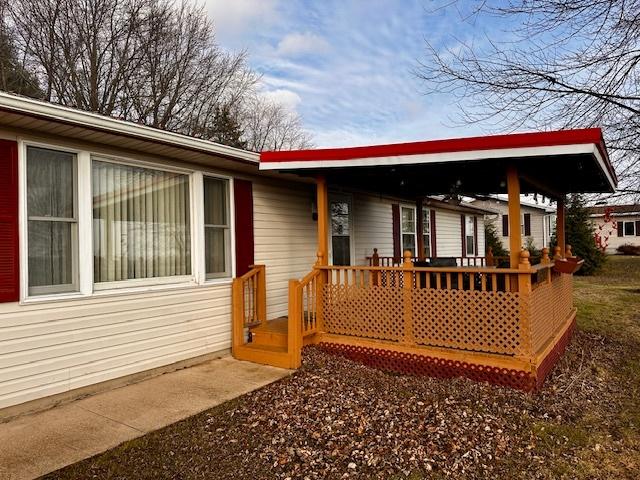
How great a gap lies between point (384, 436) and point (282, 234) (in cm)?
422

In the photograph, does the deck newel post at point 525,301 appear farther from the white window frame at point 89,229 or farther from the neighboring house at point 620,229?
the neighboring house at point 620,229

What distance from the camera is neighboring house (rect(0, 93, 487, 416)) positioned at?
424 centimetres

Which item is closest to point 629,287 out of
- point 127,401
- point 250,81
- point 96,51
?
point 127,401

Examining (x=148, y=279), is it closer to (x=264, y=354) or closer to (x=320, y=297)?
(x=264, y=354)

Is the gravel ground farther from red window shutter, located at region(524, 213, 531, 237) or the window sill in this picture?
red window shutter, located at region(524, 213, 531, 237)

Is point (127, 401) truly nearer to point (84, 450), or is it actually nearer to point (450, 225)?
point (84, 450)

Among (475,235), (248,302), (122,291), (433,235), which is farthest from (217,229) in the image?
(475,235)

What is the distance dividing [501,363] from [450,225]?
34.3ft

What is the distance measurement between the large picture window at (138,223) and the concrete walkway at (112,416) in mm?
1260

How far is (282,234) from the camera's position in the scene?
752 centimetres

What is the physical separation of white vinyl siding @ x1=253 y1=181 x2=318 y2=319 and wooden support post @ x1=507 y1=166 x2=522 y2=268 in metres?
3.55

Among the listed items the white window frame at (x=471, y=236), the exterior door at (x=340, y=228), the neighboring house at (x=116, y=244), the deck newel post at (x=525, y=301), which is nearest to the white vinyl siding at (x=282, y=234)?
the neighboring house at (x=116, y=244)

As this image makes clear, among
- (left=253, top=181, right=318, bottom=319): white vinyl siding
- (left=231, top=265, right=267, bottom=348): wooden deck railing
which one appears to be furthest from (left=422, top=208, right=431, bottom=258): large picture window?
(left=231, top=265, right=267, bottom=348): wooden deck railing

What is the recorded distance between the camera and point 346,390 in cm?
A: 486
